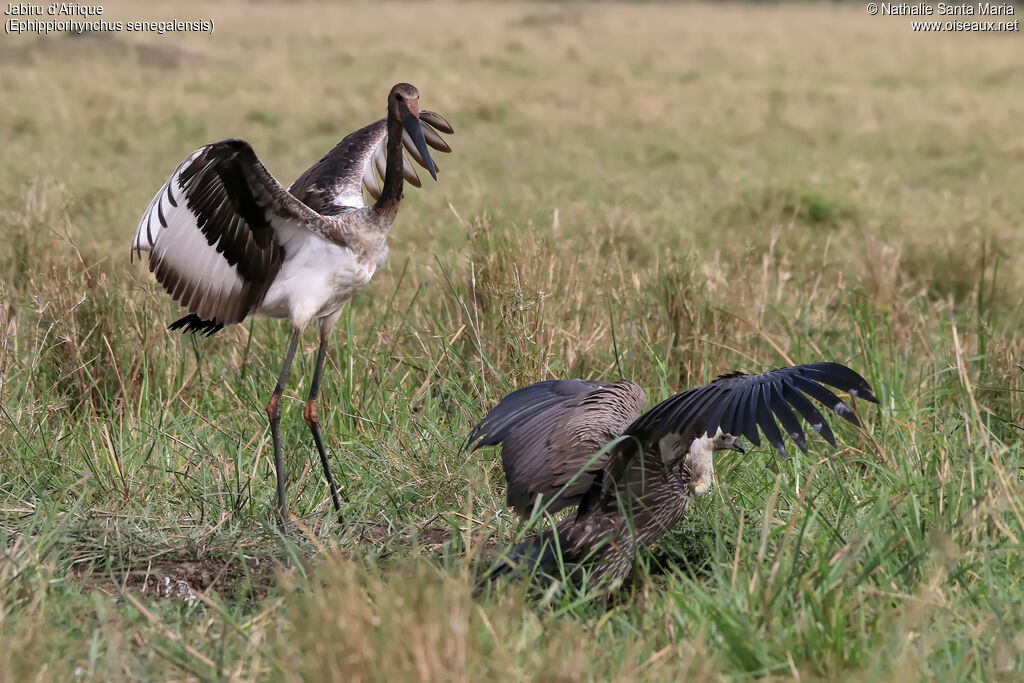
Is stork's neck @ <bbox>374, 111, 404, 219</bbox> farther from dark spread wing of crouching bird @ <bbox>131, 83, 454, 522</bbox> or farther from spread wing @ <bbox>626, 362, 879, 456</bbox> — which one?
spread wing @ <bbox>626, 362, 879, 456</bbox>

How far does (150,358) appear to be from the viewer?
4.32 meters

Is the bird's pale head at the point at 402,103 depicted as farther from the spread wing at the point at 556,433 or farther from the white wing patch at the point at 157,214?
the spread wing at the point at 556,433

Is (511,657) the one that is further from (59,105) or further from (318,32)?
(318,32)

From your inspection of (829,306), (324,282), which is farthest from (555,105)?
(324,282)

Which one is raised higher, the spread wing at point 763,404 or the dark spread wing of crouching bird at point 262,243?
the dark spread wing of crouching bird at point 262,243

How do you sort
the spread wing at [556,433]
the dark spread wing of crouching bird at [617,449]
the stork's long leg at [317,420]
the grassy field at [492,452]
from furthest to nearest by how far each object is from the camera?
the stork's long leg at [317,420] → the spread wing at [556,433] → the dark spread wing of crouching bird at [617,449] → the grassy field at [492,452]

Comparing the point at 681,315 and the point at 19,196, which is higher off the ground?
the point at 19,196

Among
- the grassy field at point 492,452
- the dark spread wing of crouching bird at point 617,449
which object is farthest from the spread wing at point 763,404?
the grassy field at point 492,452

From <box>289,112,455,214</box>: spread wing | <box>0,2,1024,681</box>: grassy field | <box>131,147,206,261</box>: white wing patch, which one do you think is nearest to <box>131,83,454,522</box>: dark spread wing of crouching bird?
<box>131,147,206,261</box>: white wing patch

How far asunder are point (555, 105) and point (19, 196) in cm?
689

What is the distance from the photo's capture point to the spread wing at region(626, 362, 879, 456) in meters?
2.62

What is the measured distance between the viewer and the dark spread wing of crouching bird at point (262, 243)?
3.33 metres

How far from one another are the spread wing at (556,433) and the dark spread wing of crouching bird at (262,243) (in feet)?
1.62

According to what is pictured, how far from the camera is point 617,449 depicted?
3.12 meters
